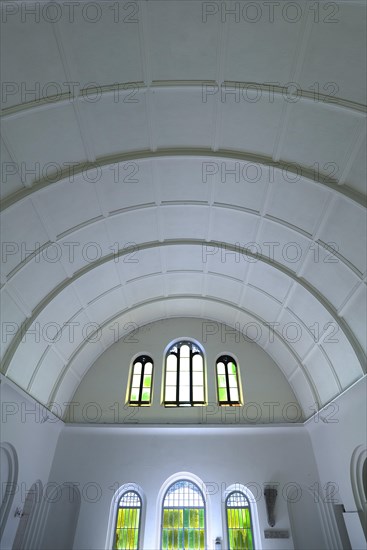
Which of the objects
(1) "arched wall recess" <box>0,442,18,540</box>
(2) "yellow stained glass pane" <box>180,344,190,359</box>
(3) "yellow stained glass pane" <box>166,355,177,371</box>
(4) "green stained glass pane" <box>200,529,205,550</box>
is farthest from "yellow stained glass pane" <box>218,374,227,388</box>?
(1) "arched wall recess" <box>0,442,18,540</box>

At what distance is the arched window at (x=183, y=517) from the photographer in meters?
11.1

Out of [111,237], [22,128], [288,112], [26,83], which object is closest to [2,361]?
[111,237]

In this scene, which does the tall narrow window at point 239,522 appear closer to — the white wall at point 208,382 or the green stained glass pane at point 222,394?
the white wall at point 208,382

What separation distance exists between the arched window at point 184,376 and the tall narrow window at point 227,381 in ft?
2.50

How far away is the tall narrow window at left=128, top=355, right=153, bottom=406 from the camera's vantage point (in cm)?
1392

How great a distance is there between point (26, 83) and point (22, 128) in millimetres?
915

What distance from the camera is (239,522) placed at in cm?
1136

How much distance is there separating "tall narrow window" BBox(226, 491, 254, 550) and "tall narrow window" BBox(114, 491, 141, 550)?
3.15m

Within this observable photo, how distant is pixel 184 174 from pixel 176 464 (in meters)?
10.3

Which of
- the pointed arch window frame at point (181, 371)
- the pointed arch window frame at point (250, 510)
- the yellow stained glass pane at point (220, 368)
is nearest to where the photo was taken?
the pointed arch window frame at point (250, 510)

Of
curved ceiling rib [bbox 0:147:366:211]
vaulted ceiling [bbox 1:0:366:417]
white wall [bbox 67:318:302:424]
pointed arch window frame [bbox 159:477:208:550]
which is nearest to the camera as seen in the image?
vaulted ceiling [bbox 1:0:366:417]

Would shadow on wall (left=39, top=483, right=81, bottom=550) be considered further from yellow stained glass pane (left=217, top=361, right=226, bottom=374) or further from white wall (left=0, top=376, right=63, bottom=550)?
yellow stained glass pane (left=217, top=361, right=226, bottom=374)

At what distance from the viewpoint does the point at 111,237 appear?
35.0 ft

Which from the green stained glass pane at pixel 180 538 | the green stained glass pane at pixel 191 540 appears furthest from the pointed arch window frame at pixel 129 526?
the green stained glass pane at pixel 191 540
